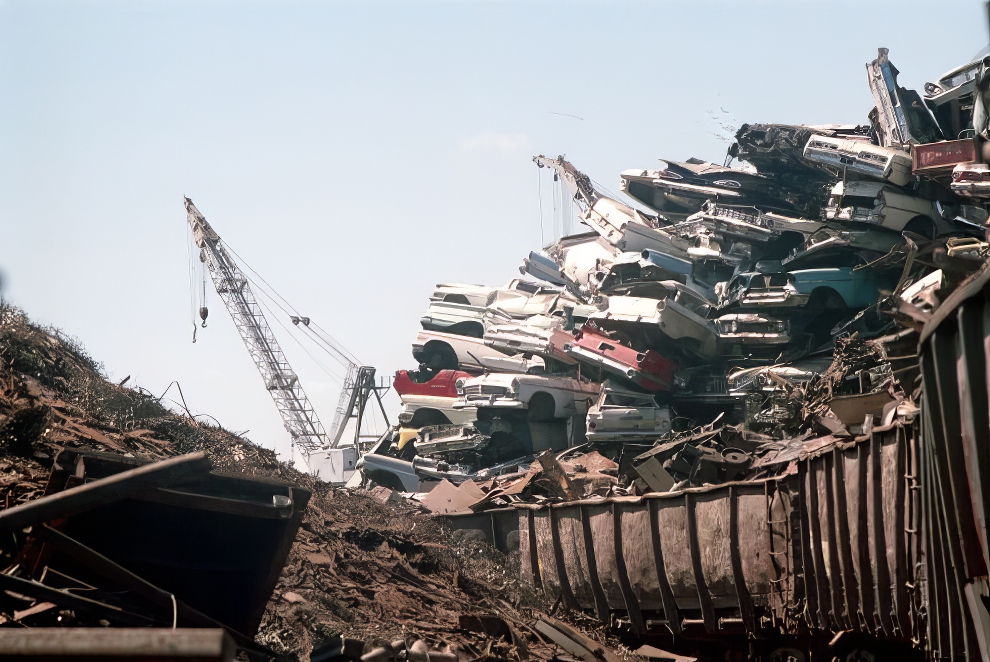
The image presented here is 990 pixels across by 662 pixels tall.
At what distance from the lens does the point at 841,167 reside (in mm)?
17516

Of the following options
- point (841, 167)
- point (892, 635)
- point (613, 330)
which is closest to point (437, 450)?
point (613, 330)

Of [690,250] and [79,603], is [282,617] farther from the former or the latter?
[690,250]

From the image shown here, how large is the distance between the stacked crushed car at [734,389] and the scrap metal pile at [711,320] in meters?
0.05

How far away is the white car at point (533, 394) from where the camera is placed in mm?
20656

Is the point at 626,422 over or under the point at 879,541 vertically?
over

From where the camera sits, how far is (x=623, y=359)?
19.6 meters

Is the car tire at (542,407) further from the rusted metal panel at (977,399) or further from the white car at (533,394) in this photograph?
the rusted metal panel at (977,399)

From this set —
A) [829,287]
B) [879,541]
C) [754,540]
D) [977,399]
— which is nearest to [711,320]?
[829,287]

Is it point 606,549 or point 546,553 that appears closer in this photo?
point 606,549

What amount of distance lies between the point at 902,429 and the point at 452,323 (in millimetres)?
19244

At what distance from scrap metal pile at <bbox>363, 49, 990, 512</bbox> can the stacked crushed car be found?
49mm

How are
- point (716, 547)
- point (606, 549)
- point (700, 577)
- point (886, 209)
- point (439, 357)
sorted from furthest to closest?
1. point (439, 357)
2. point (886, 209)
3. point (606, 549)
4. point (700, 577)
5. point (716, 547)

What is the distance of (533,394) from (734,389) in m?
4.62

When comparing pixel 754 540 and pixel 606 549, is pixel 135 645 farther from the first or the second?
pixel 606 549
